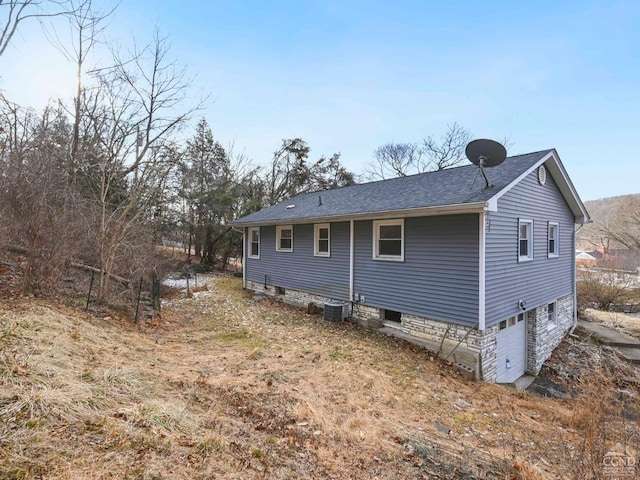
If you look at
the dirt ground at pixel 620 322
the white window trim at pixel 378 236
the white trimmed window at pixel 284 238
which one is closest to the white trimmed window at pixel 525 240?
the white window trim at pixel 378 236

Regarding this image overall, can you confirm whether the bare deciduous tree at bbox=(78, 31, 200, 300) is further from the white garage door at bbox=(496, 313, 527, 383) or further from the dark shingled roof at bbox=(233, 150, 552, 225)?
the white garage door at bbox=(496, 313, 527, 383)

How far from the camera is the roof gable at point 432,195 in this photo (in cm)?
689

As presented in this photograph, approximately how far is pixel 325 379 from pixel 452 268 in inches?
152

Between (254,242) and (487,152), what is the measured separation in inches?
371

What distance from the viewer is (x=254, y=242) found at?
1359 cm

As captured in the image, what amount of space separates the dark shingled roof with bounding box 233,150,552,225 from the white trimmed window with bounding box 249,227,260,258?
43.5 inches

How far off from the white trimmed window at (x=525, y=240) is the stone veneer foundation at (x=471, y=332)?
1.93 m

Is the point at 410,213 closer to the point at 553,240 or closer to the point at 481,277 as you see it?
the point at 481,277

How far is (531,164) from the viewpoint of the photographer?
313 inches

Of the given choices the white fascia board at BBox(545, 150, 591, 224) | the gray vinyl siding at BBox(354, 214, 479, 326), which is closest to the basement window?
the gray vinyl siding at BBox(354, 214, 479, 326)

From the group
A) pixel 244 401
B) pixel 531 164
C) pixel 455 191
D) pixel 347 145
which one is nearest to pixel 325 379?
pixel 244 401

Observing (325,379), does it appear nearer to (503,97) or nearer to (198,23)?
(198,23)

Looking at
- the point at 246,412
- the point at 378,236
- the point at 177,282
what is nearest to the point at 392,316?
the point at 378,236

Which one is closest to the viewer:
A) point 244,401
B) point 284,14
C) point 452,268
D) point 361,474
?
point 361,474
